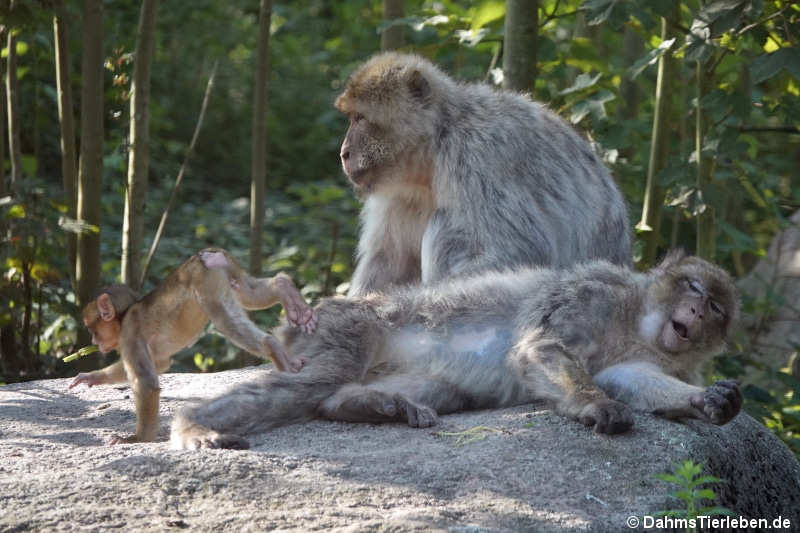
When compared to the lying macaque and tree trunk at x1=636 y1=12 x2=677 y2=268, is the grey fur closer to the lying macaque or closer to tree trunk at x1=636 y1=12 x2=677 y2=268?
the lying macaque

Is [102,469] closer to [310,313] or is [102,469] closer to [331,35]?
[310,313]

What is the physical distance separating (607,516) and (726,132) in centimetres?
320

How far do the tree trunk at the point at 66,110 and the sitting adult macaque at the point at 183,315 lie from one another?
6.22 ft

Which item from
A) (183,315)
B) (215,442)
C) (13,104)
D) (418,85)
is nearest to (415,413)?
(215,442)

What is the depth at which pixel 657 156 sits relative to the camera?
683cm

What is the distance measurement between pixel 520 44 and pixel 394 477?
11.8 ft

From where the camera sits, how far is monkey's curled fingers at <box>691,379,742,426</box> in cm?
381

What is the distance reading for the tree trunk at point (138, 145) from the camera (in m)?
6.14

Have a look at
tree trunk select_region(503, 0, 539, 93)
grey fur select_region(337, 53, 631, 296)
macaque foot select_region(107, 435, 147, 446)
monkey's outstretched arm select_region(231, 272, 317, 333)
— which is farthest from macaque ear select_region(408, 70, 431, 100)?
macaque foot select_region(107, 435, 147, 446)

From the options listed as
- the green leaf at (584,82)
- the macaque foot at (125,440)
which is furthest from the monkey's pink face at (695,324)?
the green leaf at (584,82)

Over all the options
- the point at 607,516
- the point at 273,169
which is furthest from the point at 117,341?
the point at 273,169

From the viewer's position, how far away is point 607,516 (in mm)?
3326

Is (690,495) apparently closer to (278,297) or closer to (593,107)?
(278,297)

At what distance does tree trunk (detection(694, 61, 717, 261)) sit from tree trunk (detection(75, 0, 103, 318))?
11.0 feet
